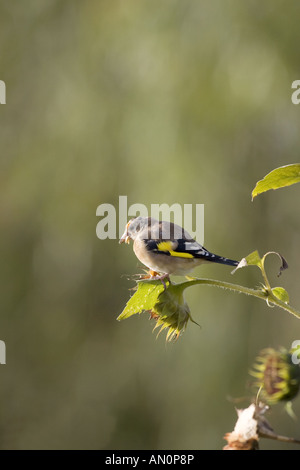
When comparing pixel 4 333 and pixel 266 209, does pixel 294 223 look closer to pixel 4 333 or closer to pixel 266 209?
pixel 266 209

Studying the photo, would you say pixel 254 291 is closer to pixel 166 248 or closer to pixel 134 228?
pixel 166 248

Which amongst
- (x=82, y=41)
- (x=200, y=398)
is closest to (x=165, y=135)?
(x=82, y=41)

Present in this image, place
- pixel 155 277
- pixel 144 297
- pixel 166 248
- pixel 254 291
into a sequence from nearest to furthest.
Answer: pixel 254 291, pixel 144 297, pixel 155 277, pixel 166 248

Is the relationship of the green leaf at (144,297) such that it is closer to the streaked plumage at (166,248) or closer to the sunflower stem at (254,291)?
the sunflower stem at (254,291)

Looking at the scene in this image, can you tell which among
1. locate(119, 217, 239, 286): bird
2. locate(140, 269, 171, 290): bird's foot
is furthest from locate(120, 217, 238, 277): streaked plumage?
locate(140, 269, 171, 290): bird's foot

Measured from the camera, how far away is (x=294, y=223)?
5309mm

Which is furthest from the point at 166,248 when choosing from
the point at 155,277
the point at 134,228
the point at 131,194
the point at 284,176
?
the point at 131,194

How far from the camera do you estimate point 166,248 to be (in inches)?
86.7

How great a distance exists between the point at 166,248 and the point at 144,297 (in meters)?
0.68

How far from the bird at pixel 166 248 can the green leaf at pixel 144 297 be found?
17.9 inches

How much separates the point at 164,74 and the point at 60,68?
1260mm

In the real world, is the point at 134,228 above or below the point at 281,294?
above

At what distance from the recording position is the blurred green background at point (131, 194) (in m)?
5.25

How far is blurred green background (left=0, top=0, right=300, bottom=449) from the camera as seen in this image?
5250mm
